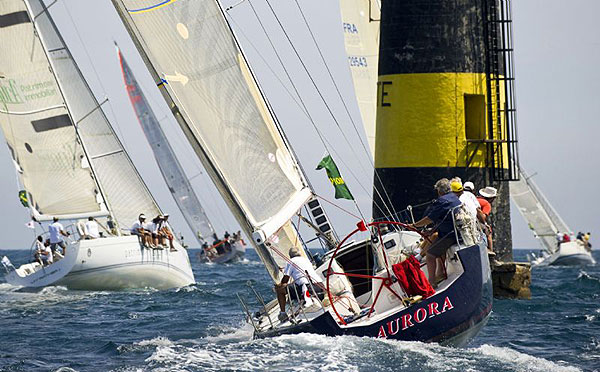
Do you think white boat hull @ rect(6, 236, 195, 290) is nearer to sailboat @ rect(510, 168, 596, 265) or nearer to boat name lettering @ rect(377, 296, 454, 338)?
boat name lettering @ rect(377, 296, 454, 338)

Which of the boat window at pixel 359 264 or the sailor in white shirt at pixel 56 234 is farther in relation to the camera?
the sailor in white shirt at pixel 56 234

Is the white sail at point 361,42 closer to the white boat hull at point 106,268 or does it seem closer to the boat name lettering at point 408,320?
the white boat hull at point 106,268

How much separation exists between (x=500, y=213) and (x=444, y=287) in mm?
7942

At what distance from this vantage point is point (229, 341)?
50.1 feet

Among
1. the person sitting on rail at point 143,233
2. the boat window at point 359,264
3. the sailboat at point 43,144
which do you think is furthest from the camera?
the sailboat at point 43,144

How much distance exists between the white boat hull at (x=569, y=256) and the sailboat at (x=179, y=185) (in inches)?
806

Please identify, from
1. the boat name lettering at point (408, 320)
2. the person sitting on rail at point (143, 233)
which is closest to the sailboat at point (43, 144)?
the person sitting on rail at point (143, 233)

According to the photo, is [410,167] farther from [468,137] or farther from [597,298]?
[597,298]

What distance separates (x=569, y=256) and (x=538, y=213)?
2.76 meters

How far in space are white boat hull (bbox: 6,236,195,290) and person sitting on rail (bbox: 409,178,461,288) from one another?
576 inches

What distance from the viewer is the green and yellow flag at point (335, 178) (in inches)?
653

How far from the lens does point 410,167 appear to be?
65.2 ft

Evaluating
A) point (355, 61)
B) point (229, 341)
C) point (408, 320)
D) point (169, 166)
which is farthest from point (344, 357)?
point (169, 166)

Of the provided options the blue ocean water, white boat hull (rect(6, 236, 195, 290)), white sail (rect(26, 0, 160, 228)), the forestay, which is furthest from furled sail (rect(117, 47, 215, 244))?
the blue ocean water
